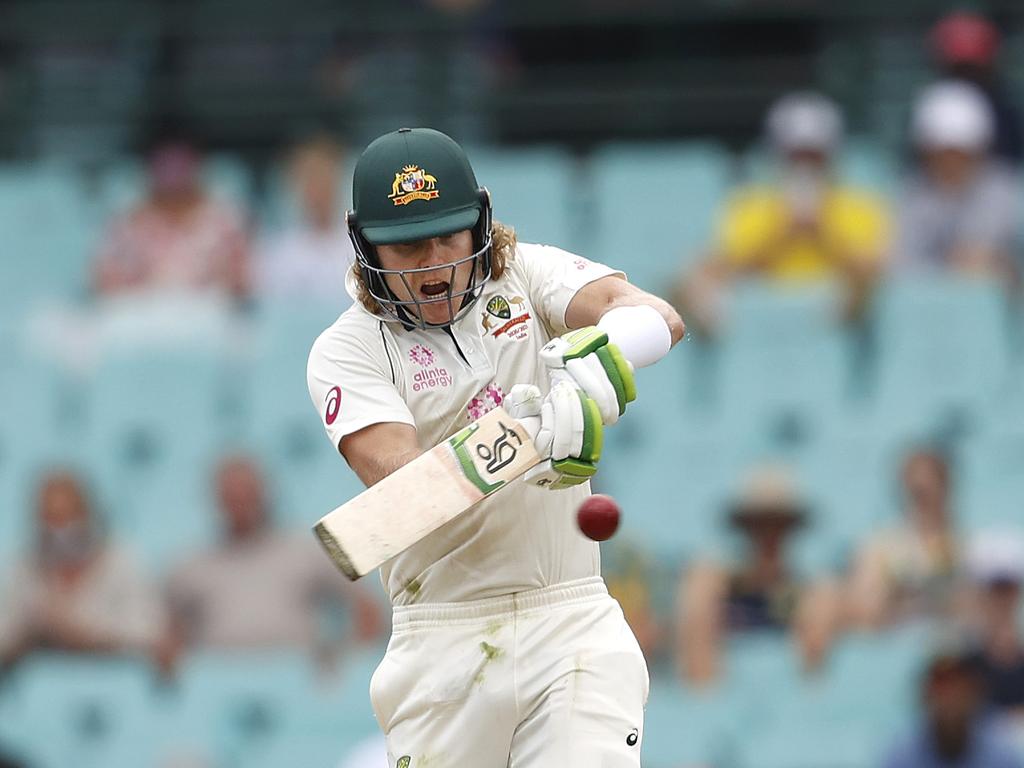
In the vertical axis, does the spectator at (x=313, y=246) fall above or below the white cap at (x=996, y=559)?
above

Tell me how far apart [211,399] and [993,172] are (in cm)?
374

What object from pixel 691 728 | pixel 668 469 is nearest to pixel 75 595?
pixel 668 469

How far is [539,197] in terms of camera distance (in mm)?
9344

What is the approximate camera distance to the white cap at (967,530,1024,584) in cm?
750

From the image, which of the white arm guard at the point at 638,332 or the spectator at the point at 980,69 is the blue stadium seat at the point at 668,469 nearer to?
the spectator at the point at 980,69

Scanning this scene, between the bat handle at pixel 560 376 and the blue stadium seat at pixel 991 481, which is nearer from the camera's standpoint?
the bat handle at pixel 560 376

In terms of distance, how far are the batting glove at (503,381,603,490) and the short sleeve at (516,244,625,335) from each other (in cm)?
48

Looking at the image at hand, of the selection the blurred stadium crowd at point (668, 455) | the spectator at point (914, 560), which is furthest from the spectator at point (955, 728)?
the spectator at point (914, 560)

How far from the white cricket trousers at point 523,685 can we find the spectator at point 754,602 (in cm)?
338

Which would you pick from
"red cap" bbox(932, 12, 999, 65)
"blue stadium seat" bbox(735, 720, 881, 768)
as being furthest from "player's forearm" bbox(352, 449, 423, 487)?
"red cap" bbox(932, 12, 999, 65)

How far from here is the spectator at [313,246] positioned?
921 cm

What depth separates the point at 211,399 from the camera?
9172mm

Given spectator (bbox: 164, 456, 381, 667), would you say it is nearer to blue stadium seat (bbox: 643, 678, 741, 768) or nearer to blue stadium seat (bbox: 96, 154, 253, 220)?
blue stadium seat (bbox: 643, 678, 741, 768)

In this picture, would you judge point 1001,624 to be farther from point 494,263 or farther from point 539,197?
point 494,263
